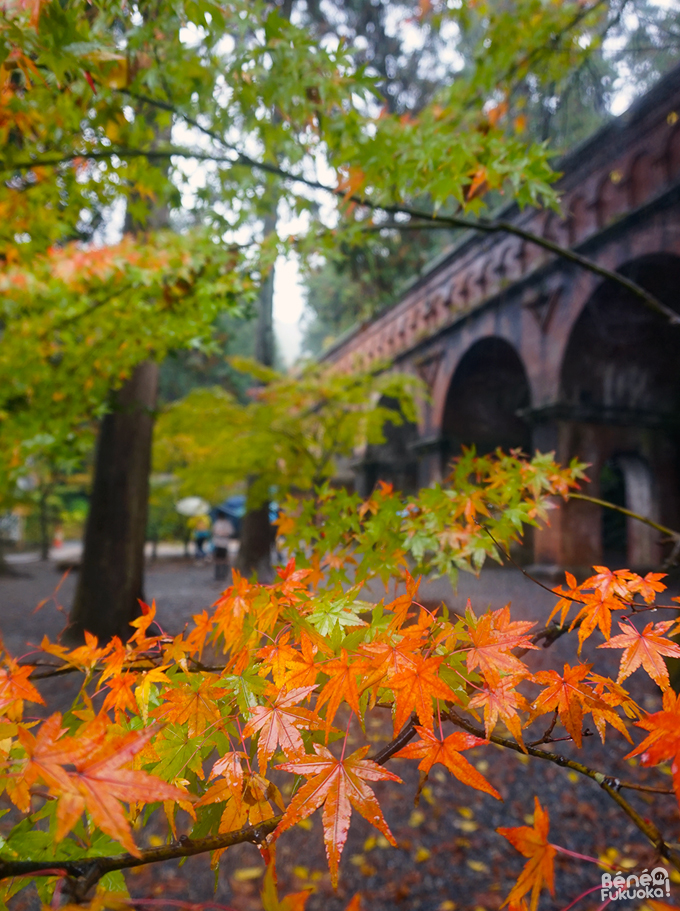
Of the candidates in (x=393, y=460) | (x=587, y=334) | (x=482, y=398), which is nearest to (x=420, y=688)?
(x=587, y=334)

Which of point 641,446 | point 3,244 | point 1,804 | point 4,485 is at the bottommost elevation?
point 1,804

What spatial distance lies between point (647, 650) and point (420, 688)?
1.50 feet

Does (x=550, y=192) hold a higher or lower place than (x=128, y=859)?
higher

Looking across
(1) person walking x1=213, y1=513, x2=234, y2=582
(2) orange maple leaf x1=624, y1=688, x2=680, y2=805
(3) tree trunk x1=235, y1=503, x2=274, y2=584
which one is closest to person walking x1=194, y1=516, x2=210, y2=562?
(1) person walking x1=213, y1=513, x2=234, y2=582

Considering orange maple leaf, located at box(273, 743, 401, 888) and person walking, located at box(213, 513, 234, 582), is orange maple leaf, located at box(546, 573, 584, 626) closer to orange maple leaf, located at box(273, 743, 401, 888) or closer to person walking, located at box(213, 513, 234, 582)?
orange maple leaf, located at box(273, 743, 401, 888)

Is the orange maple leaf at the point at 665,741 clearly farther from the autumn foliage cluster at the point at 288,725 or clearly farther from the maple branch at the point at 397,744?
the maple branch at the point at 397,744

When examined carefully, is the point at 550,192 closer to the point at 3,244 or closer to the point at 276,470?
the point at 3,244

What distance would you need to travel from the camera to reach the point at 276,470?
7.24 m

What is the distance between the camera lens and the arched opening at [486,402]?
1096cm

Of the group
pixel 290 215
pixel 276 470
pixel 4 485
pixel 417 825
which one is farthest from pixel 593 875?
pixel 276 470

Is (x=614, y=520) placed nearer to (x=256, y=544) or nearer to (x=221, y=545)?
(x=256, y=544)

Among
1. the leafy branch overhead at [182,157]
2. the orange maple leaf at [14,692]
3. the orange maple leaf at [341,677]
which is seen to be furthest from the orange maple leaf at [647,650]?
the leafy branch overhead at [182,157]

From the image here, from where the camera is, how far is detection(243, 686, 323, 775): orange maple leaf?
2.72ft

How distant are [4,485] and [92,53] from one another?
134 inches
